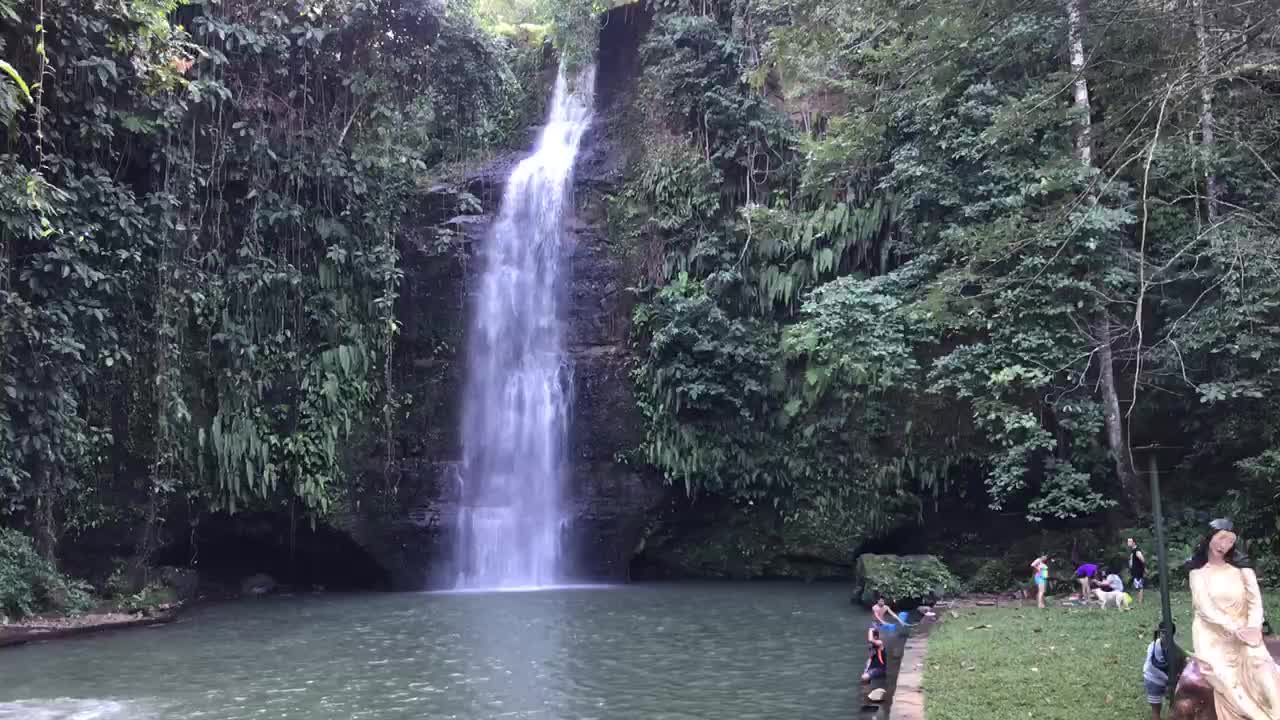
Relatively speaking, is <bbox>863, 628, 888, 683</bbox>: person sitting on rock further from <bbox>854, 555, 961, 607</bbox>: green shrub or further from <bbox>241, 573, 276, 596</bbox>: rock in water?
<bbox>241, 573, 276, 596</bbox>: rock in water

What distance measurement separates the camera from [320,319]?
1795 centimetres

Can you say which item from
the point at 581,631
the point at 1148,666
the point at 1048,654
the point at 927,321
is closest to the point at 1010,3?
the point at 1148,666

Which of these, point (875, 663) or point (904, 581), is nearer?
point (875, 663)

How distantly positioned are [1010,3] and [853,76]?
11.0 meters

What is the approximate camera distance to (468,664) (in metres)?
10.4

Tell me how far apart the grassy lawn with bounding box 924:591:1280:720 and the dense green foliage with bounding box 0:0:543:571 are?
10.5 m

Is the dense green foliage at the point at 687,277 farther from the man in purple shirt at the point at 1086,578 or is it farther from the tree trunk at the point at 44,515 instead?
the man in purple shirt at the point at 1086,578

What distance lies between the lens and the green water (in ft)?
27.7

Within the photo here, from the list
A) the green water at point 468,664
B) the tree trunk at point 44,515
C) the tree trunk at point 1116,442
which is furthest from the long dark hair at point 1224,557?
the tree trunk at point 44,515

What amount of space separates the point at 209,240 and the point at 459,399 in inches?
202

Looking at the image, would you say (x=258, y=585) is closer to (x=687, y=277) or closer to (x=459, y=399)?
(x=459, y=399)

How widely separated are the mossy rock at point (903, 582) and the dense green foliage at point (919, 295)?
6.35 ft

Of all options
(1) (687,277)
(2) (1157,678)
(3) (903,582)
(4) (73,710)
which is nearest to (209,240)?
(1) (687,277)

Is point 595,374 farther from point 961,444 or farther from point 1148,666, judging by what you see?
point 1148,666
